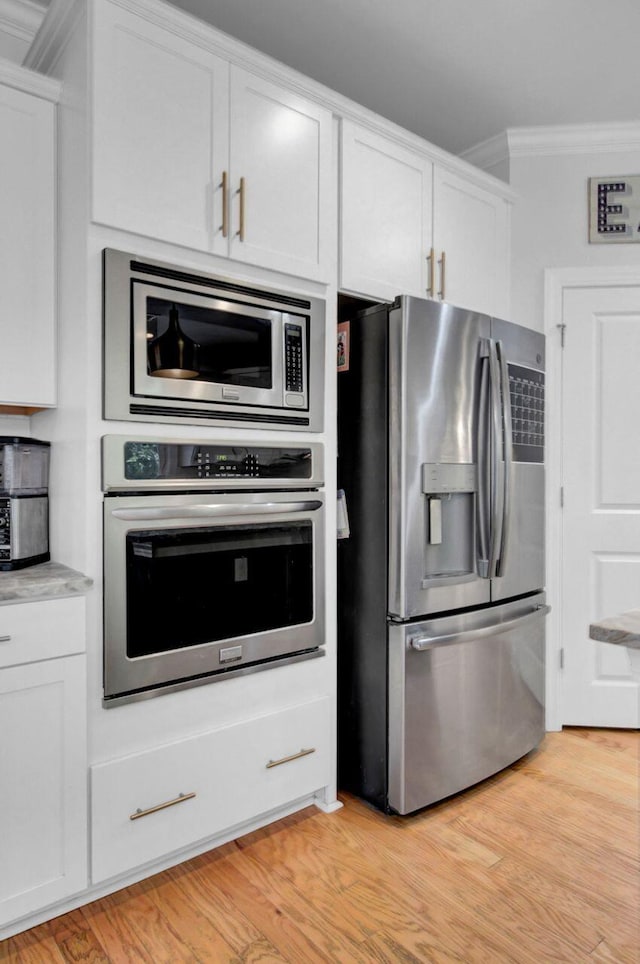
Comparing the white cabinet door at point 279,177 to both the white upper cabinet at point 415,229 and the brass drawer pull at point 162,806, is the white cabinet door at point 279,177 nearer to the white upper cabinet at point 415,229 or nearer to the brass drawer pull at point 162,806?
the white upper cabinet at point 415,229

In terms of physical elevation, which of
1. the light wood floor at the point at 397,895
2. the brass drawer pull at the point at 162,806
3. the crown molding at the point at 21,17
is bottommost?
the light wood floor at the point at 397,895

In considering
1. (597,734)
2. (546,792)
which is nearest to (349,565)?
(546,792)

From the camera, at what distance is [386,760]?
7.09 feet

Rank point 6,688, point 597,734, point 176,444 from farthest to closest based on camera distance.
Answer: point 597,734 → point 176,444 → point 6,688

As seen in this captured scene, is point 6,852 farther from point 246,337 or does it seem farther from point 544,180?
point 544,180

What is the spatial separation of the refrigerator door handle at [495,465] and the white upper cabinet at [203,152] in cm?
71

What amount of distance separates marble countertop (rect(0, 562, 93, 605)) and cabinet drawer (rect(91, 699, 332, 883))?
1.57 ft

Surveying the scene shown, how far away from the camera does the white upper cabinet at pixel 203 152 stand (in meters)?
1.67

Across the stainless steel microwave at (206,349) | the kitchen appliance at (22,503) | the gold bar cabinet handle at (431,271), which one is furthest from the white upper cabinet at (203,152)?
the kitchen appliance at (22,503)

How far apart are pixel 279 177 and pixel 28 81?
745 mm

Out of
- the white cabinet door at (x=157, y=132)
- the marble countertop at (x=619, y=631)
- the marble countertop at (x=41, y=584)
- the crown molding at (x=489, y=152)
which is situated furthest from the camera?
the crown molding at (x=489, y=152)

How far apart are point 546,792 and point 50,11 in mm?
2967

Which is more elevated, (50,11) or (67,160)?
(50,11)

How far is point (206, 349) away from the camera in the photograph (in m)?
1.86
